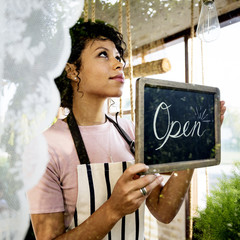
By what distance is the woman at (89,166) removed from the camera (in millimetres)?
494

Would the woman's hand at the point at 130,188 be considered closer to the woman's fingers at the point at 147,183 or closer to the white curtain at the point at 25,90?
the woman's fingers at the point at 147,183

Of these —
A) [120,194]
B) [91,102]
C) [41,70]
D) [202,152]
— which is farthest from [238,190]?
[41,70]

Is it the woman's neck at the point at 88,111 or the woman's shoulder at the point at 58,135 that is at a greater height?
the woman's neck at the point at 88,111

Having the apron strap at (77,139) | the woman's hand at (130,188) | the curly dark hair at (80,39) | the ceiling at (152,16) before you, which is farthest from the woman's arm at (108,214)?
the ceiling at (152,16)

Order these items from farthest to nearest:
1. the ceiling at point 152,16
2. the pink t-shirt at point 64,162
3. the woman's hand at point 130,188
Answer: the ceiling at point 152,16
the pink t-shirt at point 64,162
the woman's hand at point 130,188

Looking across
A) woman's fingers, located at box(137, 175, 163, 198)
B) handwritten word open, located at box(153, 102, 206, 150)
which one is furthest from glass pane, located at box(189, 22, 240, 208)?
woman's fingers, located at box(137, 175, 163, 198)

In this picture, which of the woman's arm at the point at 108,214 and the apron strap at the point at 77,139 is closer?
the woman's arm at the point at 108,214

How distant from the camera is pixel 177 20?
64 centimetres

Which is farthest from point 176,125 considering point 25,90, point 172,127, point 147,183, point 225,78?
point 25,90

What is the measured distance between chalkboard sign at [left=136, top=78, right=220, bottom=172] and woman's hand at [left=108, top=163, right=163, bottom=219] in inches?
0.7

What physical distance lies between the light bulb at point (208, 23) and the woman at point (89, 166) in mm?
213

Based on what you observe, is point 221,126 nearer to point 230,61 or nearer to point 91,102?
point 230,61

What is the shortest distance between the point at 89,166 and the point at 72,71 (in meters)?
0.23

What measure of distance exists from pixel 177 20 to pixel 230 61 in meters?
0.18
